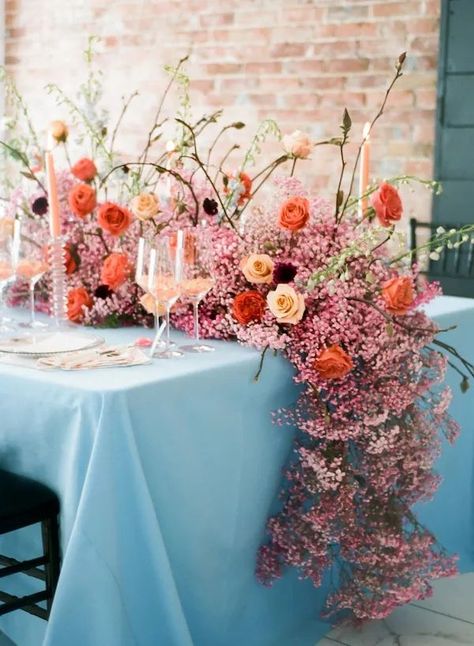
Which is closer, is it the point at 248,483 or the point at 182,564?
the point at 182,564

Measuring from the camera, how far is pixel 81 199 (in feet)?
7.32

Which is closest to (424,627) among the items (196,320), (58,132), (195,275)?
(196,320)

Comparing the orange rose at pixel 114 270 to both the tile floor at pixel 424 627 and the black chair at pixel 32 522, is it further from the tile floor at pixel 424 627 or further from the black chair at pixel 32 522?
the tile floor at pixel 424 627

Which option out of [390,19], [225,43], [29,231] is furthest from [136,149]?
[29,231]

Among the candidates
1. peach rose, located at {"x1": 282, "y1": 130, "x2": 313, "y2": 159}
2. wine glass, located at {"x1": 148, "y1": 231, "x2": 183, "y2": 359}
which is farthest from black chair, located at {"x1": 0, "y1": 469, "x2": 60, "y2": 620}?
peach rose, located at {"x1": 282, "y1": 130, "x2": 313, "y2": 159}

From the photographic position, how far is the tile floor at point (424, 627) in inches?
87.3

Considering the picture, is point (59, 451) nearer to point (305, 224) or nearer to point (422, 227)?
point (305, 224)

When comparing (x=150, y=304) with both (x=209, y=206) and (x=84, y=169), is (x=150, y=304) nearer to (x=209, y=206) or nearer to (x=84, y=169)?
(x=209, y=206)

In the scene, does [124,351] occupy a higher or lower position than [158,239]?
lower

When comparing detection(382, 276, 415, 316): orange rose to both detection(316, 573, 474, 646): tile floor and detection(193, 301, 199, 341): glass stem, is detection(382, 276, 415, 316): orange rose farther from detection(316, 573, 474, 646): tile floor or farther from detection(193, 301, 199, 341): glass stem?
detection(316, 573, 474, 646): tile floor

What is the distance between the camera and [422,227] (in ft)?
14.5

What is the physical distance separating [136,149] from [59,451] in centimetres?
392

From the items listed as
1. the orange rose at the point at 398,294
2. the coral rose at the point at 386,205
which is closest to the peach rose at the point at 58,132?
the coral rose at the point at 386,205

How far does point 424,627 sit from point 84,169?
1.36 metres
